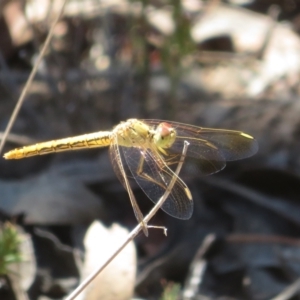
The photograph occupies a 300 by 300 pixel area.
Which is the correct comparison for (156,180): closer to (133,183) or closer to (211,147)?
(211,147)

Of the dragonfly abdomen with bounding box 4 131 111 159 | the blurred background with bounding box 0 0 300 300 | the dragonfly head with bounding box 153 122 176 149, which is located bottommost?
the blurred background with bounding box 0 0 300 300

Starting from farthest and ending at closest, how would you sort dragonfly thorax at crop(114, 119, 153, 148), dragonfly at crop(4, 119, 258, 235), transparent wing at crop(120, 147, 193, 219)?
dragonfly thorax at crop(114, 119, 153, 148) → dragonfly at crop(4, 119, 258, 235) → transparent wing at crop(120, 147, 193, 219)

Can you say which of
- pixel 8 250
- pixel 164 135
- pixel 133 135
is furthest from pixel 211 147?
pixel 8 250

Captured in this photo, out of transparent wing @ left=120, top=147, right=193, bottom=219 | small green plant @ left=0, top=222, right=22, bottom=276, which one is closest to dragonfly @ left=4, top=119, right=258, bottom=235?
transparent wing @ left=120, top=147, right=193, bottom=219

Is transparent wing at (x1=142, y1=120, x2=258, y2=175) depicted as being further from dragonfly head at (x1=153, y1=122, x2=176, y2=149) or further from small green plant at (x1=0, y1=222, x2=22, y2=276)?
small green plant at (x1=0, y1=222, x2=22, y2=276)

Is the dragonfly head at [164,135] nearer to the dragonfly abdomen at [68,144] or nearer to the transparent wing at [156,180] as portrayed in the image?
the transparent wing at [156,180]

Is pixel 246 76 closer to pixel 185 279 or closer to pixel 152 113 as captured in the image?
pixel 152 113
